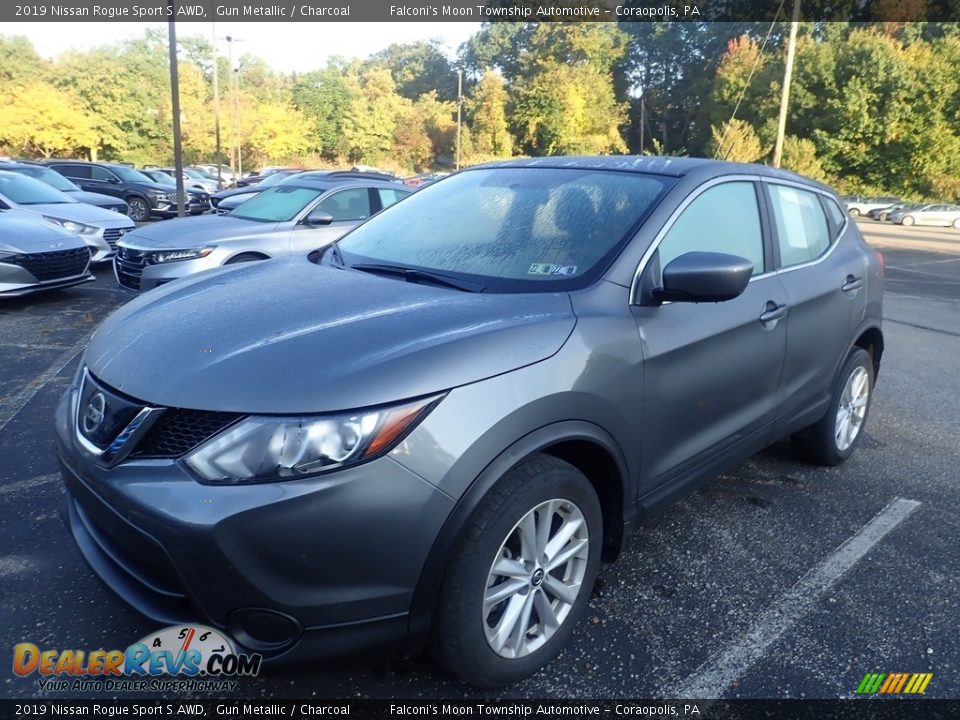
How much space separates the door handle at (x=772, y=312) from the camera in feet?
10.3

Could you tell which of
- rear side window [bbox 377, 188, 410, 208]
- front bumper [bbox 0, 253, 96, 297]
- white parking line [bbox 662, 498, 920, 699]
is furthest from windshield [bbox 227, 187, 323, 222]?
white parking line [bbox 662, 498, 920, 699]

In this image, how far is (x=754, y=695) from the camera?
7.62ft

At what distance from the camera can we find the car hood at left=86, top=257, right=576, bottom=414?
1.91 metres

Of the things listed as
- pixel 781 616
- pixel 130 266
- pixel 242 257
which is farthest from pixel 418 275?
pixel 130 266

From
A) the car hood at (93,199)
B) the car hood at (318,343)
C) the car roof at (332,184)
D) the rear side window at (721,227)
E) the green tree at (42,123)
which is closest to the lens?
the car hood at (318,343)

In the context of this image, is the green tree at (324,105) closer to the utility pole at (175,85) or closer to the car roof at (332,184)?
the utility pole at (175,85)

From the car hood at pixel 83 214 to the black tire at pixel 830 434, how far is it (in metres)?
9.77

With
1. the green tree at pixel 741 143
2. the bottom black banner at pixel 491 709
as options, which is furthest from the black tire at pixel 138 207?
the green tree at pixel 741 143

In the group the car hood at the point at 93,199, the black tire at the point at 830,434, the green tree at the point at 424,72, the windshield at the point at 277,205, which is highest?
the green tree at the point at 424,72

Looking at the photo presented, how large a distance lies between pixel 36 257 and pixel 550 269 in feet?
23.3

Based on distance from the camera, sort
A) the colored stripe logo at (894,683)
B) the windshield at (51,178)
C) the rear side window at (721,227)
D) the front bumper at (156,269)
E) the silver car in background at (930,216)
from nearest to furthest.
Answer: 1. the colored stripe logo at (894,683)
2. the rear side window at (721,227)
3. the front bumper at (156,269)
4. the windshield at (51,178)
5. the silver car in background at (930,216)

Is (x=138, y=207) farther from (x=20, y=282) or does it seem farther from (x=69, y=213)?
(x=20, y=282)

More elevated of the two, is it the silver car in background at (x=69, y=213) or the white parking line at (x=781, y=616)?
the silver car in background at (x=69, y=213)

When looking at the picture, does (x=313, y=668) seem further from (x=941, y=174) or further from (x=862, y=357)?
(x=941, y=174)
